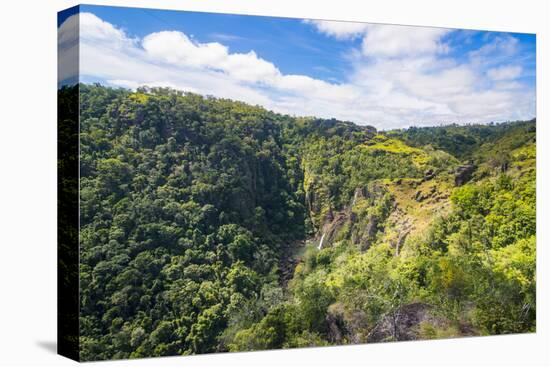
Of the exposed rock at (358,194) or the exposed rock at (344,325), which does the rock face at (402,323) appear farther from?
the exposed rock at (358,194)

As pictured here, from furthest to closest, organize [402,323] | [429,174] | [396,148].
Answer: [429,174], [396,148], [402,323]

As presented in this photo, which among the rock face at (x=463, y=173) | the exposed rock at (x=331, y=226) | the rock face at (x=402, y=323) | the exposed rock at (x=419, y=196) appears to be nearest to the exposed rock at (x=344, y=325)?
the rock face at (x=402, y=323)

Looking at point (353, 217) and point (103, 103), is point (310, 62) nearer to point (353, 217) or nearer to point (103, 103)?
point (353, 217)

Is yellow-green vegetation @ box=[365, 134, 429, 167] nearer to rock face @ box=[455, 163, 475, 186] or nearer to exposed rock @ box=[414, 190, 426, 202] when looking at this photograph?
exposed rock @ box=[414, 190, 426, 202]

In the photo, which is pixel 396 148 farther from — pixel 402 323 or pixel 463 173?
pixel 402 323

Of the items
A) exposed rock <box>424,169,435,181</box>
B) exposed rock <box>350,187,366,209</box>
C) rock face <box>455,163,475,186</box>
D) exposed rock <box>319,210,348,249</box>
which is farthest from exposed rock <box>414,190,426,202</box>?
exposed rock <box>319,210,348,249</box>

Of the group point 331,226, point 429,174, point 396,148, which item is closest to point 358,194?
point 331,226

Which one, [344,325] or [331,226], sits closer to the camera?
[344,325]
